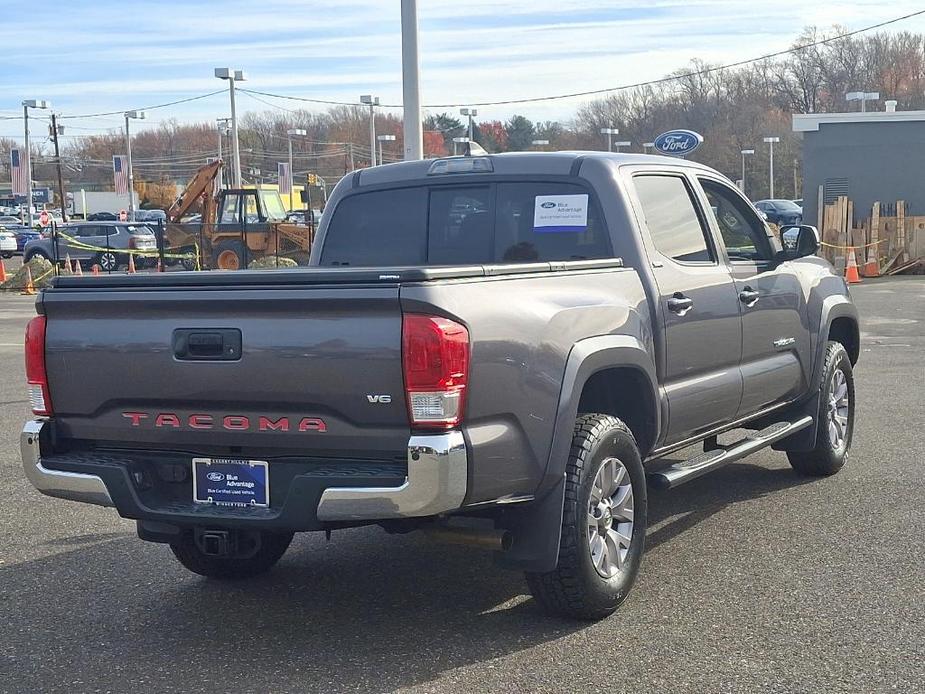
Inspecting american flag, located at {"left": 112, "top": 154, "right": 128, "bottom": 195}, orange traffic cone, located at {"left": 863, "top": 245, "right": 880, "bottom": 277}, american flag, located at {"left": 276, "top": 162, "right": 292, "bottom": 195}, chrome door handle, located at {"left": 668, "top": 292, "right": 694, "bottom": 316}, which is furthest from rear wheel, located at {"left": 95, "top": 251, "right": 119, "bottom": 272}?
chrome door handle, located at {"left": 668, "top": 292, "right": 694, "bottom": 316}

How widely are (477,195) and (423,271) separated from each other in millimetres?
1946

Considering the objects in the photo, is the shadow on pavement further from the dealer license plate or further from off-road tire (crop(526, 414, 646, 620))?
the dealer license plate

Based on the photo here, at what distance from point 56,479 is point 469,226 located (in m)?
2.37

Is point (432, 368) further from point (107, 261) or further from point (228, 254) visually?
point (107, 261)

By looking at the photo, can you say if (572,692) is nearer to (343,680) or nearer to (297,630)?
(343,680)

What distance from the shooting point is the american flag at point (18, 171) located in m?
53.8

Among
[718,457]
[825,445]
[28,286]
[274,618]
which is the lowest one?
[28,286]

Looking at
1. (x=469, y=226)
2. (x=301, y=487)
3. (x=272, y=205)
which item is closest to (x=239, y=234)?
(x=272, y=205)

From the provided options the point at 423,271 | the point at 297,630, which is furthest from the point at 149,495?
the point at 423,271

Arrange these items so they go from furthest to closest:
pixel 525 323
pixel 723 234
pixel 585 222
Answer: pixel 723 234, pixel 585 222, pixel 525 323

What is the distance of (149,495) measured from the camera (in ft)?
15.3

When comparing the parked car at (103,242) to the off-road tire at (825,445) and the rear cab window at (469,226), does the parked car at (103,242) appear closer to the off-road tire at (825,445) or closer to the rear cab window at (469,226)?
the off-road tire at (825,445)

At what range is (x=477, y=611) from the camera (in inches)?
201

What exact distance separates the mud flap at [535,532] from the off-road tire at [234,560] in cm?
140
